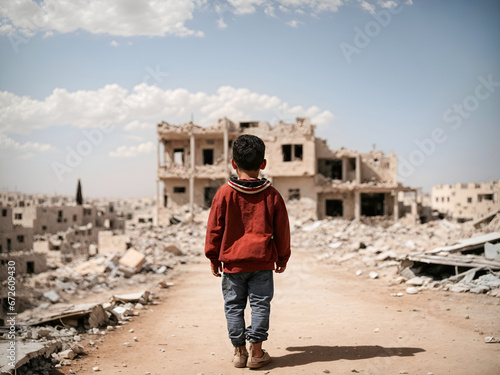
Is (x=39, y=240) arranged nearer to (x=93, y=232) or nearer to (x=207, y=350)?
(x=93, y=232)

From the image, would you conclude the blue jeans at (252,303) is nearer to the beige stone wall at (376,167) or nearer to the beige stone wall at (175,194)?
the beige stone wall at (175,194)

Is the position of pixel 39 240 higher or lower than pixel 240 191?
lower

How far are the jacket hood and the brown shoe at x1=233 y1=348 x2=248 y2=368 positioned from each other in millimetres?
1314

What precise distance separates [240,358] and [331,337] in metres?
1.19

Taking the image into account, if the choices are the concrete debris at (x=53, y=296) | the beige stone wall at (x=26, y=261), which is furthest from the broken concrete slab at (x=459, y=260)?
the beige stone wall at (x=26, y=261)

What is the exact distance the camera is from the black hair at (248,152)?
315cm

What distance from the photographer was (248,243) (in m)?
3.07

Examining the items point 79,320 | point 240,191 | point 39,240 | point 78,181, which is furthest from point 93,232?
point 240,191

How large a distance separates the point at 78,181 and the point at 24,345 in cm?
4854

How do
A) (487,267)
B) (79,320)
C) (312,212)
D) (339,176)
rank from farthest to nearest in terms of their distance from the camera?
(339,176) → (312,212) → (487,267) → (79,320)

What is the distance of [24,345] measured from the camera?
10.5 ft

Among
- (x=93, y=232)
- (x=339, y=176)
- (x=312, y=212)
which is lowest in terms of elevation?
(x=93, y=232)

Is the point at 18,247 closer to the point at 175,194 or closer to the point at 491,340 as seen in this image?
the point at 175,194

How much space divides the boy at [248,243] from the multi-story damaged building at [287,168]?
2330 centimetres
